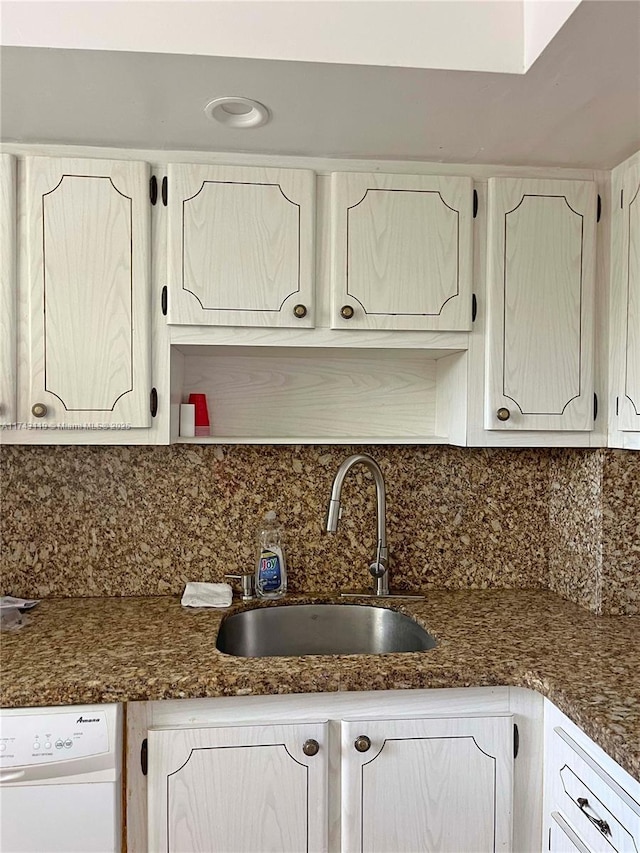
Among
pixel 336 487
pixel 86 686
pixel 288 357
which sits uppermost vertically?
pixel 288 357

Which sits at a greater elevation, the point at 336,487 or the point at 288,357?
the point at 288,357

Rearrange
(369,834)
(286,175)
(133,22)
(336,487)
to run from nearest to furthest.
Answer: (133,22) < (369,834) < (286,175) < (336,487)

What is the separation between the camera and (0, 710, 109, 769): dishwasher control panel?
1.43 meters

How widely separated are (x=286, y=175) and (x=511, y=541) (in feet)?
4.29

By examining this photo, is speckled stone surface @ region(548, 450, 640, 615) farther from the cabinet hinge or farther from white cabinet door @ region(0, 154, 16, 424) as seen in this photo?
white cabinet door @ region(0, 154, 16, 424)

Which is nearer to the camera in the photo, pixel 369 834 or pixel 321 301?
pixel 369 834

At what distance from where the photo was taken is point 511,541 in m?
2.27

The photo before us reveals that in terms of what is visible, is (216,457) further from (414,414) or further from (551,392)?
(551,392)

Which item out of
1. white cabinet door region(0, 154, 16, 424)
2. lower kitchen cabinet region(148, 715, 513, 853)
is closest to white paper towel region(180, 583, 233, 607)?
lower kitchen cabinet region(148, 715, 513, 853)

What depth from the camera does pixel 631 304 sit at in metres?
1.87

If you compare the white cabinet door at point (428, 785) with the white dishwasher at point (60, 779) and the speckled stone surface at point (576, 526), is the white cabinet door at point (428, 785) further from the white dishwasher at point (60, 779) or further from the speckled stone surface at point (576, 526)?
the speckled stone surface at point (576, 526)

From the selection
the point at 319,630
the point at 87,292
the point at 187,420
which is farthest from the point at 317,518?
the point at 87,292

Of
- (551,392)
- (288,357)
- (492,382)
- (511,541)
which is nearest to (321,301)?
(288,357)

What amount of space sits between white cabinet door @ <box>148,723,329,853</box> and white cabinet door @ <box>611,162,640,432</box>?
44.5 inches
